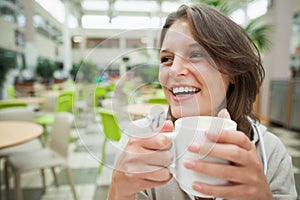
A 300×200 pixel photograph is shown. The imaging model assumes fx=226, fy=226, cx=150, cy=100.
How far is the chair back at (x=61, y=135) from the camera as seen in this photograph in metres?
1.95

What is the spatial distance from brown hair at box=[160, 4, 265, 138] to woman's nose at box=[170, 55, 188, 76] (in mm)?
92

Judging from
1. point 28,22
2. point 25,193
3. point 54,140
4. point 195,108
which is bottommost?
point 25,193

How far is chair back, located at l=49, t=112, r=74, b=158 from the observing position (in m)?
1.95

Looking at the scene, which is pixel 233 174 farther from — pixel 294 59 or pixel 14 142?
pixel 294 59

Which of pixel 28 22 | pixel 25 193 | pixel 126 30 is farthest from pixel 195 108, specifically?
pixel 28 22

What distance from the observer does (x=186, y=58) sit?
1.15ft

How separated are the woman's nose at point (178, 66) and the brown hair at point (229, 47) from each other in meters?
0.09

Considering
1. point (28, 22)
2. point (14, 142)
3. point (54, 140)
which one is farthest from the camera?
point (28, 22)

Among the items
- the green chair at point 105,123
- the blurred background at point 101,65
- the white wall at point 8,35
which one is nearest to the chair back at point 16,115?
the blurred background at point 101,65

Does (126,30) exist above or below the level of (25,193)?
above

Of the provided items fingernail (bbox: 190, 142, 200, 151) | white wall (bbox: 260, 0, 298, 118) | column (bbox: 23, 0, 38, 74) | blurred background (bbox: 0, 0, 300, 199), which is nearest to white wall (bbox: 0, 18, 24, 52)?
blurred background (bbox: 0, 0, 300, 199)

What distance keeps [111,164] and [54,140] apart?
1.97 m

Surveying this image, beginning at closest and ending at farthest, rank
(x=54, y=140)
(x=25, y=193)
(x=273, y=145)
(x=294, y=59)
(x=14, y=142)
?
1. (x=273, y=145)
2. (x=14, y=142)
3. (x=54, y=140)
4. (x=25, y=193)
5. (x=294, y=59)

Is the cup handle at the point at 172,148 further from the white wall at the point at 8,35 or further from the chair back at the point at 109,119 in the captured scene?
the white wall at the point at 8,35
